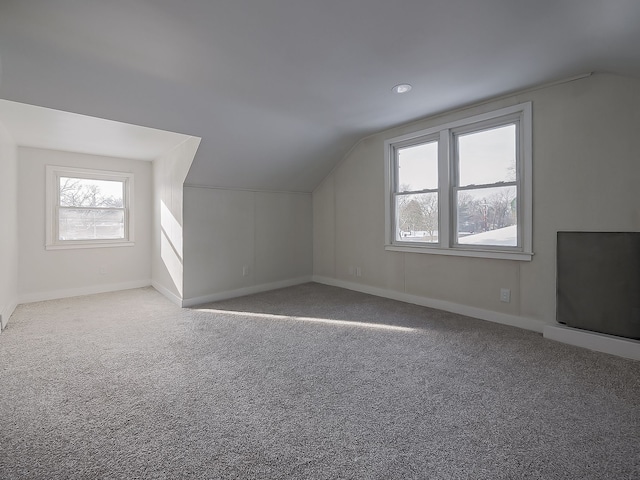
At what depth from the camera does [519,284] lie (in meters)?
3.29

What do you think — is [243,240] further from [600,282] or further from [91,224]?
[600,282]

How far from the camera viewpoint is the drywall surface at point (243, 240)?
4312mm

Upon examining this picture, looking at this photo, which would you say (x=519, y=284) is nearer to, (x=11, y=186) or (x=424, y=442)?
(x=424, y=442)

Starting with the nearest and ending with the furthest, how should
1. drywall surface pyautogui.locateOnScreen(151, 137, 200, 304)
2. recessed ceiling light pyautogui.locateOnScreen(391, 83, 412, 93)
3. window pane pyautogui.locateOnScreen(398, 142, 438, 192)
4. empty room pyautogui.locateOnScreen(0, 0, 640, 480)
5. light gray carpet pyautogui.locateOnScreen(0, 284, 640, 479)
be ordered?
light gray carpet pyautogui.locateOnScreen(0, 284, 640, 479) < empty room pyautogui.locateOnScreen(0, 0, 640, 480) < recessed ceiling light pyautogui.locateOnScreen(391, 83, 412, 93) < window pane pyautogui.locateOnScreen(398, 142, 438, 192) < drywall surface pyautogui.locateOnScreen(151, 137, 200, 304)

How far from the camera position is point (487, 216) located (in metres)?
3.58

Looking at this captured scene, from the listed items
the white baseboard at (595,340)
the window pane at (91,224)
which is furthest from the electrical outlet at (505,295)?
the window pane at (91,224)

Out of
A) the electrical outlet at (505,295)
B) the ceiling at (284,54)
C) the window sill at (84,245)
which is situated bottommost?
the electrical outlet at (505,295)

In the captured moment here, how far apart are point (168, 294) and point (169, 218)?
1.13 meters

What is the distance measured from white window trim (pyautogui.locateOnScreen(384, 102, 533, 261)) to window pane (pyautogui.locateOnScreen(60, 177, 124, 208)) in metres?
4.41

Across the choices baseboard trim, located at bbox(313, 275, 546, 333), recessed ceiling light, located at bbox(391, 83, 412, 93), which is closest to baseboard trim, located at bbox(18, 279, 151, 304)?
baseboard trim, located at bbox(313, 275, 546, 333)

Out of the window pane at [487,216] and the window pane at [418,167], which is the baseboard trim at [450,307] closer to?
the window pane at [487,216]

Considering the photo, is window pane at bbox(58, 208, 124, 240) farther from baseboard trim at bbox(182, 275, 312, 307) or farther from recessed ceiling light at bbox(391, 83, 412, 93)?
recessed ceiling light at bbox(391, 83, 412, 93)

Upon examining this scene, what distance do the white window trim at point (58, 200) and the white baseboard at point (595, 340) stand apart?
5991 mm

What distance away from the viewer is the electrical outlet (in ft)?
11.1
